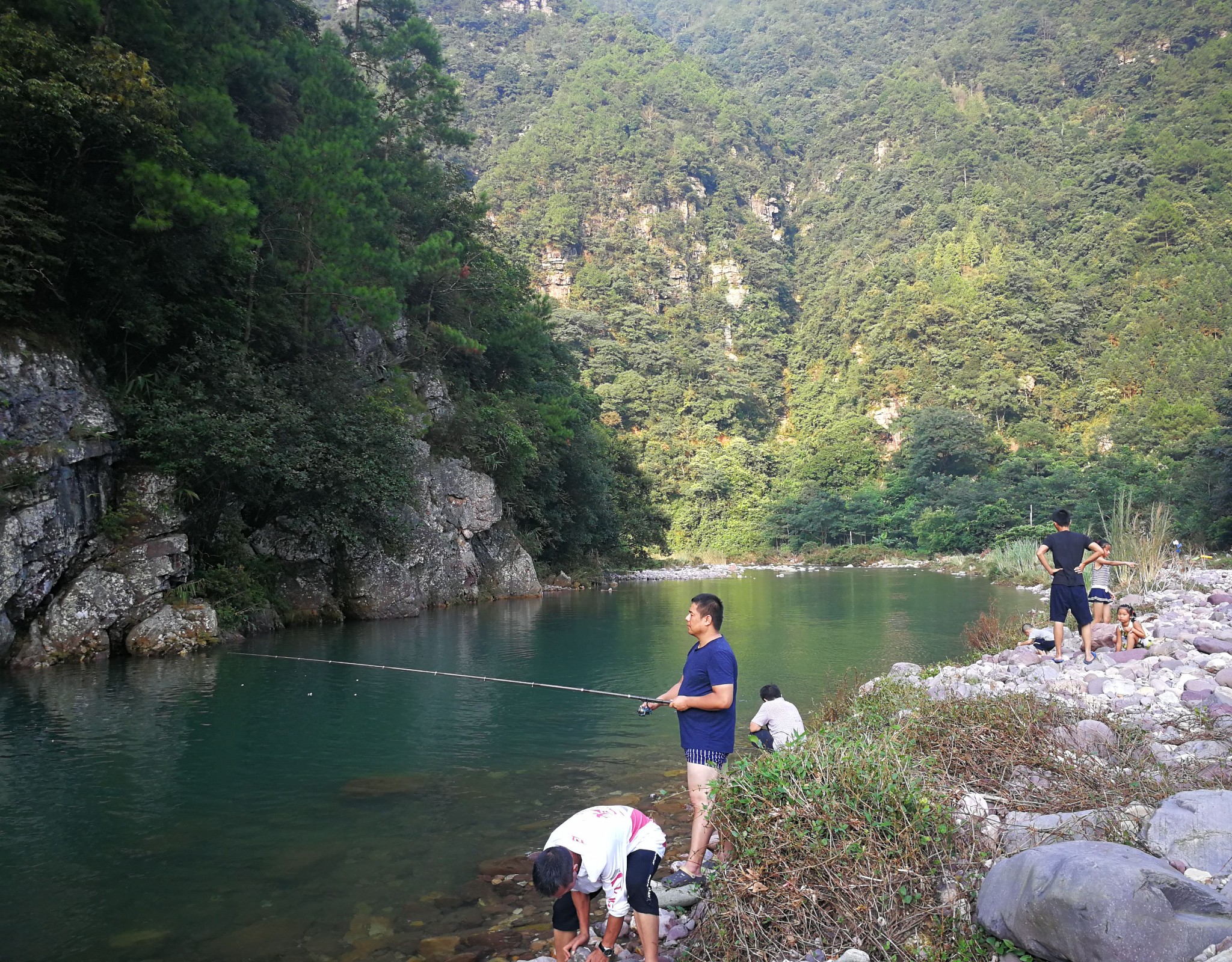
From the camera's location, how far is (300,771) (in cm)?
809

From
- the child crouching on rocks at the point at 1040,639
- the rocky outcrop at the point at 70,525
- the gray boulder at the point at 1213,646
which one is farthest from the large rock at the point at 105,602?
the gray boulder at the point at 1213,646

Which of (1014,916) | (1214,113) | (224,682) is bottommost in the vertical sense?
(224,682)

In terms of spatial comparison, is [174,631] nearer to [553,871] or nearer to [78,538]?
[78,538]

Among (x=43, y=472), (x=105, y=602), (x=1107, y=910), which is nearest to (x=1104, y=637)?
(x=1107, y=910)

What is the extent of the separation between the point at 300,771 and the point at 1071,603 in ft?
28.3

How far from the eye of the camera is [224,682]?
1249cm

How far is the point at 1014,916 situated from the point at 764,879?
43.2 inches

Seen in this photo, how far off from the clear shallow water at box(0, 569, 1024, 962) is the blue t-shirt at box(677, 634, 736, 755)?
2027 millimetres

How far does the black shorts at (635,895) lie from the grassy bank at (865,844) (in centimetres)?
34

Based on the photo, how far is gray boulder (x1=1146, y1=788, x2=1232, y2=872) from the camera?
3.55m

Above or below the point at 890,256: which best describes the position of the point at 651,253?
above

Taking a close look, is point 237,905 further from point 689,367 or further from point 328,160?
point 689,367

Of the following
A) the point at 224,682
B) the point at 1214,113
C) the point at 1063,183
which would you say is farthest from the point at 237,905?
the point at 1214,113

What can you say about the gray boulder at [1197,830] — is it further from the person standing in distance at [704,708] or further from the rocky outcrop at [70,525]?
the rocky outcrop at [70,525]
